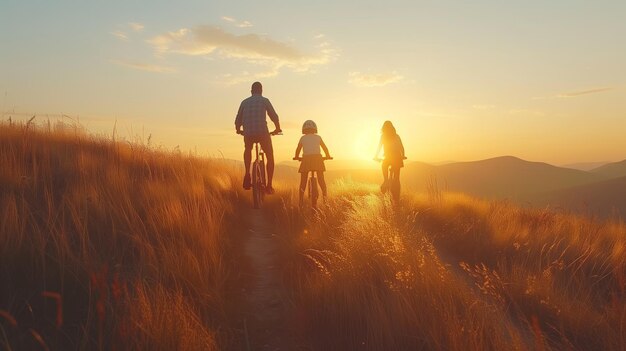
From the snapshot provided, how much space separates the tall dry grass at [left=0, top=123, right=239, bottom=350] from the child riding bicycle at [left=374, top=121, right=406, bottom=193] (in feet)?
20.5

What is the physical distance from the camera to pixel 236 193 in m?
9.91

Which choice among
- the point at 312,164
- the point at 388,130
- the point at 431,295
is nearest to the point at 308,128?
the point at 312,164

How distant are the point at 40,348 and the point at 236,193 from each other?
7358 millimetres

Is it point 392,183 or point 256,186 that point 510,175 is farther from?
point 256,186

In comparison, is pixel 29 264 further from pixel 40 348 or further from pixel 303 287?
pixel 303 287

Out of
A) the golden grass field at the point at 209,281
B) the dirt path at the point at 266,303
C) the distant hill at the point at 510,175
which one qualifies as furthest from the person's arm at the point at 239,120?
the distant hill at the point at 510,175

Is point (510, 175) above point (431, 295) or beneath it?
beneath

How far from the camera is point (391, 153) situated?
39.0 ft

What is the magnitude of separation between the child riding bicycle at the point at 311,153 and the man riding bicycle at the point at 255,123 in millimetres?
763

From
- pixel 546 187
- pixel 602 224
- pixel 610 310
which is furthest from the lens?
pixel 546 187

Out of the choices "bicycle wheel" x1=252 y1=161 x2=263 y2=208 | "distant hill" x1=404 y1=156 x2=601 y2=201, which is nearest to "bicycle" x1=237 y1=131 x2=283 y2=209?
"bicycle wheel" x1=252 y1=161 x2=263 y2=208

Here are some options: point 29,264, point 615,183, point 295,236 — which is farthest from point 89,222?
point 615,183

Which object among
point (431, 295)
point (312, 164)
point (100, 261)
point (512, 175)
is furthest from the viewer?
point (512, 175)

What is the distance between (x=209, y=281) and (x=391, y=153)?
8.71 m
